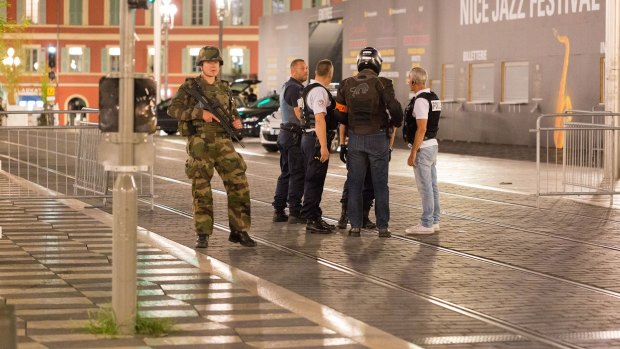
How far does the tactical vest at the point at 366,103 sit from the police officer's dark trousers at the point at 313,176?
0.82 metres

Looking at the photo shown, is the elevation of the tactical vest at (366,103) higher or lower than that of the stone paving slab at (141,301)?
higher

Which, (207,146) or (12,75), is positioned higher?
(12,75)

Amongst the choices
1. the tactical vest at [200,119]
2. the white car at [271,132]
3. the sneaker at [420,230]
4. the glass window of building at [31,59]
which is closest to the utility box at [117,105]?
the tactical vest at [200,119]

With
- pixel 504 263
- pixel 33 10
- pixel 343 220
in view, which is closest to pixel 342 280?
pixel 504 263

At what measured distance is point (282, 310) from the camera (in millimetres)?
10094

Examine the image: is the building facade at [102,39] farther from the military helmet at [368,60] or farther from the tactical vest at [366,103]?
the tactical vest at [366,103]

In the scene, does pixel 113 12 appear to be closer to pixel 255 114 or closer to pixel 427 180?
pixel 255 114

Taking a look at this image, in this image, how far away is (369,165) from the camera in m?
14.9

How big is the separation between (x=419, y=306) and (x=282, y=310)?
1.06 metres

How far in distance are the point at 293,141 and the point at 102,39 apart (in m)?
75.5

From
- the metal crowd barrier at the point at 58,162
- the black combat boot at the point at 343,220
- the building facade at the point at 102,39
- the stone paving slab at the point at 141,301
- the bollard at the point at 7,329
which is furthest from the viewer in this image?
the building facade at the point at 102,39

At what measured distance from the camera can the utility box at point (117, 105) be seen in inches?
353

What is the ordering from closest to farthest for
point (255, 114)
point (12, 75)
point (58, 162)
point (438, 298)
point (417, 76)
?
point (438, 298), point (417, 76), point (58, 162), point (255, 114), point (12, 75)

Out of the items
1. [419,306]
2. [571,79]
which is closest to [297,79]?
[419,306]
